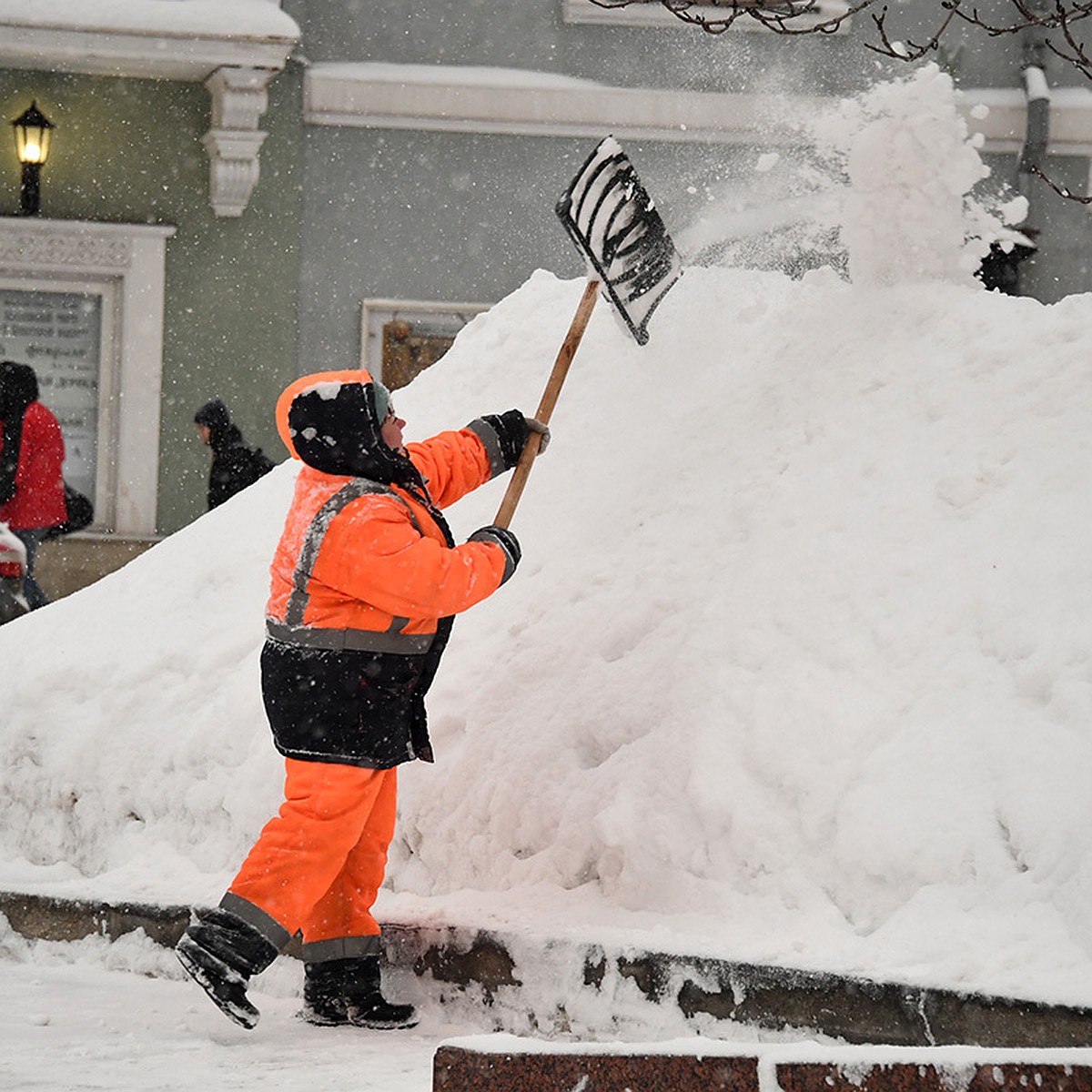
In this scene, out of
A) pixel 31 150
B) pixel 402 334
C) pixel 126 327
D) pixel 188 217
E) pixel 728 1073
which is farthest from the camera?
pixel 402 334

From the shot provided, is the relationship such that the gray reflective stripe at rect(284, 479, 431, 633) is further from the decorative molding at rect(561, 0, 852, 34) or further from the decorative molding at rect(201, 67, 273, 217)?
the decorative molding at rect(561, 0, 852, 34)

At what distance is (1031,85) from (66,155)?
684 centimetres

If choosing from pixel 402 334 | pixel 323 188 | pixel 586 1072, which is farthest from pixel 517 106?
pixel 586 1072

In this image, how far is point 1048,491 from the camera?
13.2 ft

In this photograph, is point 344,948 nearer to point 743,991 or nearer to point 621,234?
point 743,991

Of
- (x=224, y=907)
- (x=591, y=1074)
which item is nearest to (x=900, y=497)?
(x=224, y=907)

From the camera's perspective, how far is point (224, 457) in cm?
931

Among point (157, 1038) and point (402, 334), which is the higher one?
point (402, 334)

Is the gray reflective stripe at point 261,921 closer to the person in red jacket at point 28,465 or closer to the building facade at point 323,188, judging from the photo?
the person in red jacket at point 28,465

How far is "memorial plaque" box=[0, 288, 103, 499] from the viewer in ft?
39.0

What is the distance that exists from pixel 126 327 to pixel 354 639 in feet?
28.6

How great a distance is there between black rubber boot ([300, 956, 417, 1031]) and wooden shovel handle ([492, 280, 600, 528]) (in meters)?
1.04

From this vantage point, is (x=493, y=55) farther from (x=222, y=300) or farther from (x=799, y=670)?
(x=799, y=670)

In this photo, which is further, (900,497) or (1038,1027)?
(900,497)
